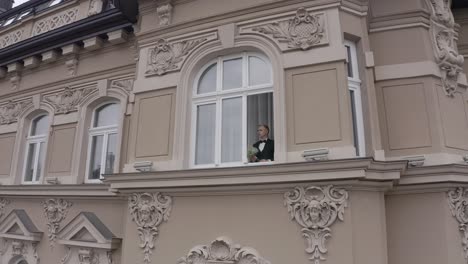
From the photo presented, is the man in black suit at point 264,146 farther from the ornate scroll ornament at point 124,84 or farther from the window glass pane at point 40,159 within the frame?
the window glass pane at point 40,159

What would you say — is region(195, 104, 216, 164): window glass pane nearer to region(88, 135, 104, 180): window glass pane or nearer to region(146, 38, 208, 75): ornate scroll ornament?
region(146, 38, 208, 75): ornate scroll ornament

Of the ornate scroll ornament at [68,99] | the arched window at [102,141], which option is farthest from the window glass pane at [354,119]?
the ornate scroll ornament at [68,99]

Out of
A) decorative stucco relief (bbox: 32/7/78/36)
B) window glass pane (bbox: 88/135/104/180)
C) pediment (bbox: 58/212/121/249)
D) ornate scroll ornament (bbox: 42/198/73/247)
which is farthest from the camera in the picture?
decorative stucco relief (bbox: 32/7/78/36)

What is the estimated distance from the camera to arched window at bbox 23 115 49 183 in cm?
930

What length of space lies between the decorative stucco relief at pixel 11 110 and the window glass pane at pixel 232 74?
20.8ft

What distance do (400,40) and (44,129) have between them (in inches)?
345

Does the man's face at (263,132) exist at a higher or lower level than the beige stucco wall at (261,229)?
higher

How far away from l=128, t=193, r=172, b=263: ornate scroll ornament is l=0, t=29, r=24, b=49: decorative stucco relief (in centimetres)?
794

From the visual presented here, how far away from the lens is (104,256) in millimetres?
7059

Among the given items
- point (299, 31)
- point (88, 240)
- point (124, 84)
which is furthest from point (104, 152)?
point (299, 31)

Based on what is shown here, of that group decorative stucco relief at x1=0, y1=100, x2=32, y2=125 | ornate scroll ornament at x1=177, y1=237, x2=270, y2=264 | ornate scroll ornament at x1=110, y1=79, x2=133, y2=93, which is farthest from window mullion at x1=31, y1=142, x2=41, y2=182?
ornate scroll ornament at x1=177, y1=237, x2=270, y2=264

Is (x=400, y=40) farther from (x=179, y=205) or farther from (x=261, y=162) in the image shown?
(x=179, y=205)

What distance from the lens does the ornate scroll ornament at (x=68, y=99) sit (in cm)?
872

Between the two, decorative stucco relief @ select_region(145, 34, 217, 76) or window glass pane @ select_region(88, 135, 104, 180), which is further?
window glass pane @ select_region(88, 135, 104, 180)
